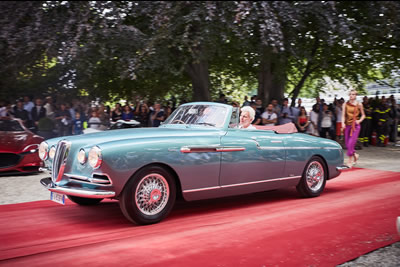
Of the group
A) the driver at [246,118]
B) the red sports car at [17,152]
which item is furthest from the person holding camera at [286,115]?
the red sports car at [17,152]

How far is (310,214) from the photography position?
6066mm

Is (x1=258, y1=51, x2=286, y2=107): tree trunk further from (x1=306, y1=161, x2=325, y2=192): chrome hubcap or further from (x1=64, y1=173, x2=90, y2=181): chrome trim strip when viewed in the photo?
(x1=64, y1=173, x2=90, y2=181): chrome trim strip

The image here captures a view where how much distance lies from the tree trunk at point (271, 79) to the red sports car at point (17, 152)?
895 centimetres

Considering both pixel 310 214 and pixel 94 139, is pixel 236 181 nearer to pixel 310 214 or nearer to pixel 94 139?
pixel 310 214

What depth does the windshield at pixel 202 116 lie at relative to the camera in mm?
6383

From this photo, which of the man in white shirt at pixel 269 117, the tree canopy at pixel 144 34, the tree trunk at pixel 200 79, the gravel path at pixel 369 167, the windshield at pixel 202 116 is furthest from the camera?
the tree trunk at pixel 200 79

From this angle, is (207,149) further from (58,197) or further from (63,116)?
(63,116)

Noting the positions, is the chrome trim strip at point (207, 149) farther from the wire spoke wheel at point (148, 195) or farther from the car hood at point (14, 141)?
the car hood at point (14, 141)

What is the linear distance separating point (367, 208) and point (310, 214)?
99 cm

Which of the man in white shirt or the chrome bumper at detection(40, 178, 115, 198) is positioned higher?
the man in white shirt

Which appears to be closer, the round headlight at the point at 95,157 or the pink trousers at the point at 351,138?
the round headlight at the point at 95,157

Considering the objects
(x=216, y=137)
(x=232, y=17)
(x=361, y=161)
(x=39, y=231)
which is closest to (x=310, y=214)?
(x=216, y=137)

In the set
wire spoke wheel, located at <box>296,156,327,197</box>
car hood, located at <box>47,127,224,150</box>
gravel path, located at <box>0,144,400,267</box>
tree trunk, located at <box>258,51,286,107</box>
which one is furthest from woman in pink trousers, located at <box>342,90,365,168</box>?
tree trunk, located at <box>258,51,286,107</box>

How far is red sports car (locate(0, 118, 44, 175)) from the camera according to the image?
9.33 m
